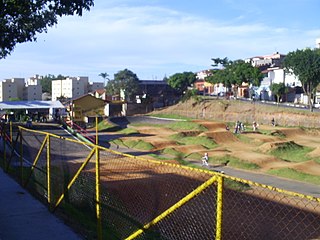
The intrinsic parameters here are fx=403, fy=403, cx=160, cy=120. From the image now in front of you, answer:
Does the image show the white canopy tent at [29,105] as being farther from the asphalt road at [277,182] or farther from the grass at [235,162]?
the asphalt road at [277,182]

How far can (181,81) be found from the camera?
108438mm

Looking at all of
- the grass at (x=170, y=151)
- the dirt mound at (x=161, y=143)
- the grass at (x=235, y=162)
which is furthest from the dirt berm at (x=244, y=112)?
the grass at (x=235, y=162)

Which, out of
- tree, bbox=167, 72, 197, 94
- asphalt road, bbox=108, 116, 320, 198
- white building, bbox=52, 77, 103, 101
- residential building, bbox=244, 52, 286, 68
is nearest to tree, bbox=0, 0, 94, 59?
asphalt road, bbox=108, 116, 320, 198

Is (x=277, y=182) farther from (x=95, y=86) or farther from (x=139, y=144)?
(x=95, y=86)

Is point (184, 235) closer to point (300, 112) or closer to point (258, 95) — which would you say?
point (300, 112)

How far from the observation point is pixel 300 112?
6066cm

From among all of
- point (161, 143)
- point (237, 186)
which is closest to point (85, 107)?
point (161, 143)

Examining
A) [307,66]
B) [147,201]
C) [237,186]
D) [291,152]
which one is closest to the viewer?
[147,201]

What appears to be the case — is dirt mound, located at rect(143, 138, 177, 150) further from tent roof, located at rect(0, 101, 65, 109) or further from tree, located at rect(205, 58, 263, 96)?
tree, located at rect(205, 58, 263, 96)

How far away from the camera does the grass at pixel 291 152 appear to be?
113ft

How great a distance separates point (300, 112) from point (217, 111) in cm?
1853

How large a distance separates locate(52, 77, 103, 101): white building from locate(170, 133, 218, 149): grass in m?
108

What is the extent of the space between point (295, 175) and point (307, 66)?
47.2 m

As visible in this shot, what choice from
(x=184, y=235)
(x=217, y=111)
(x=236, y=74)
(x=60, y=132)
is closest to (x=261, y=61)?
(x=236, y=74)
